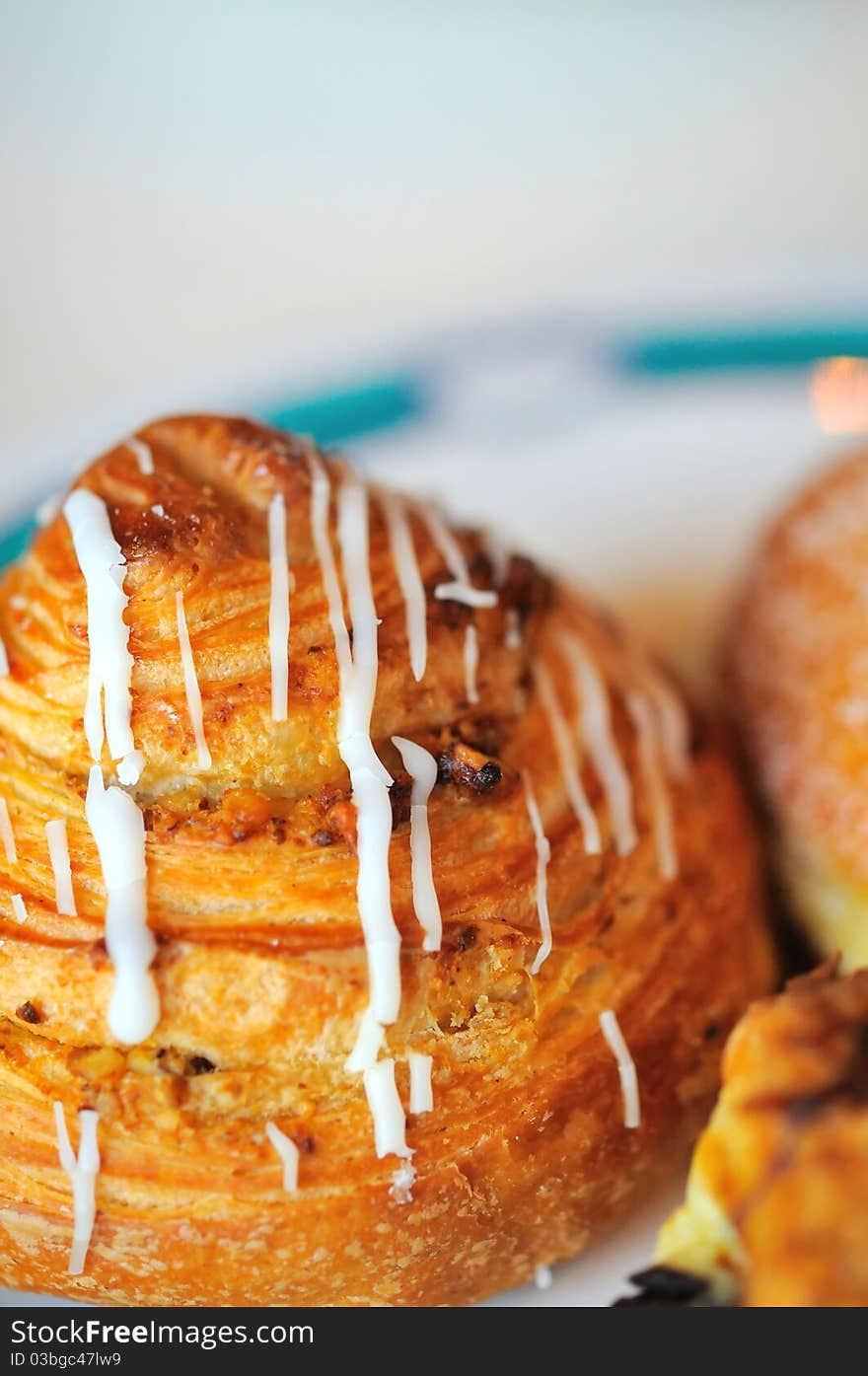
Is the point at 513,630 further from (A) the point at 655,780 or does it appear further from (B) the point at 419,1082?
(B) the point at 419,1082

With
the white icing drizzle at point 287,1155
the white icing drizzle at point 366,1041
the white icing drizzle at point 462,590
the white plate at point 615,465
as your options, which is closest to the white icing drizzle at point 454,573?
the white icing drizzle at point 462,590

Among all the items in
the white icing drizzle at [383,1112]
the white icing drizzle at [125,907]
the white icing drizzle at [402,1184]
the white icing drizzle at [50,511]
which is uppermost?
the white icing drizzle at [50,511]

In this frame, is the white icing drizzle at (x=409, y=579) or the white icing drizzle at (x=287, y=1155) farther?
the white icing drizzle at (x=409, y=579)

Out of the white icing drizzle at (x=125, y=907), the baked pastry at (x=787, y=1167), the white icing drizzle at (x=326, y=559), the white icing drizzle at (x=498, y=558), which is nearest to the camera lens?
the baked pastry at (x=787, y=1167)

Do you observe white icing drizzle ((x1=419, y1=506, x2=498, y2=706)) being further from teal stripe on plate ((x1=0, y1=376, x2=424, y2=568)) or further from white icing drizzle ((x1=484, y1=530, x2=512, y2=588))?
teal stripe on plate ((x1=0, y1=376, x2=424, y2=568))

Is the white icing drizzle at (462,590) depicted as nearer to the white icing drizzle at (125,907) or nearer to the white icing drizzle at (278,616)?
the white icing drizzle at (278,616)

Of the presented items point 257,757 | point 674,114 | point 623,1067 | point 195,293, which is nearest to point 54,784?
point 257,757
